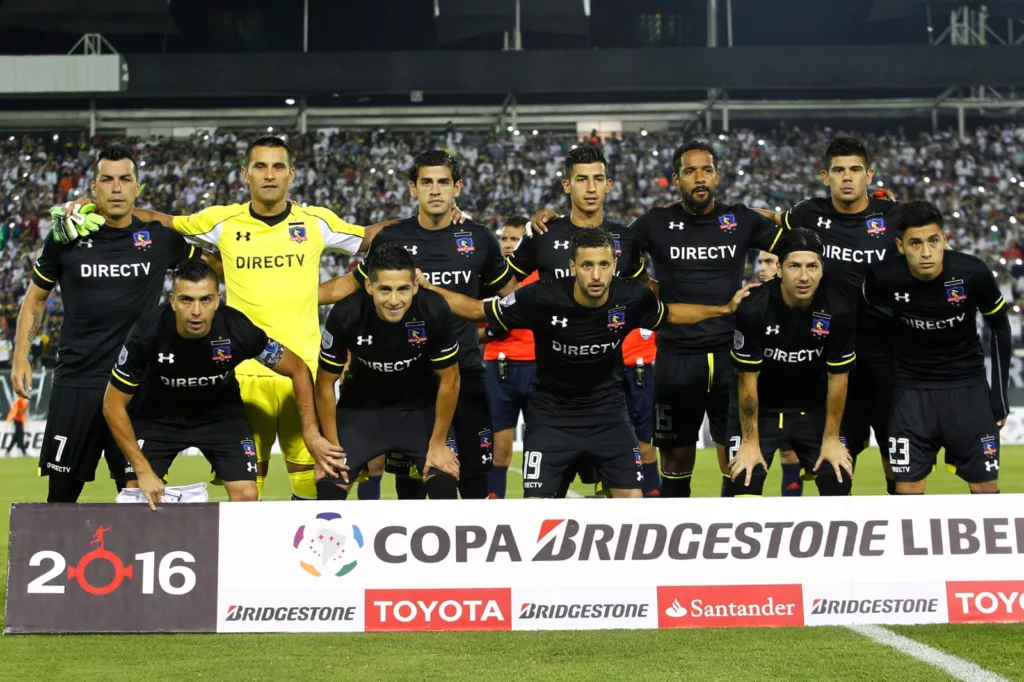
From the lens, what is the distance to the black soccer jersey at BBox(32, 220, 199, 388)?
6.83 meters

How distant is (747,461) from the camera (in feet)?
22.1

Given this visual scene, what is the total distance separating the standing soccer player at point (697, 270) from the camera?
295 inches

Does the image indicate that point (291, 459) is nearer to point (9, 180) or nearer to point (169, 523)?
point (169, 523)

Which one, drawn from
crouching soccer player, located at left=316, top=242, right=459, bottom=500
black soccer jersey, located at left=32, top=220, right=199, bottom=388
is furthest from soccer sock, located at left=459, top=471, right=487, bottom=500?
black soccer jersey, located at left=32, top=220, right=199, bottom=388

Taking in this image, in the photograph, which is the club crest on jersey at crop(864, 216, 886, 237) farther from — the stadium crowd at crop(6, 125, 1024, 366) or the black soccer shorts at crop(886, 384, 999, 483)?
the stadium crowd at crop(6, 125, 1024, 366)

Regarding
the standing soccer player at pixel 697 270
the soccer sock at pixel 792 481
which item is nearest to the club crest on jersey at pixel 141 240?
the standing soccer player at pixel 697 270

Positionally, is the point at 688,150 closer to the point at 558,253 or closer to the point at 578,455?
the point at 558,253

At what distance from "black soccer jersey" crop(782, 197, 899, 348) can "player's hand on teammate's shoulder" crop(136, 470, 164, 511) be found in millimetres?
4032

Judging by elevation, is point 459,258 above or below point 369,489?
above

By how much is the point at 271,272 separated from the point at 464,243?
1166 mm

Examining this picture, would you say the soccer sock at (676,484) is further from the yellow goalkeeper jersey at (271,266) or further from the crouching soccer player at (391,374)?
the yellow goalkeeper jersey at (271,266)

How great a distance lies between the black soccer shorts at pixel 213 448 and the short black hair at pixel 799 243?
3.15m

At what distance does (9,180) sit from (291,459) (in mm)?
25384

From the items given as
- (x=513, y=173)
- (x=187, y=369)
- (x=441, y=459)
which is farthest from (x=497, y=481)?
(x=513, y=173)
